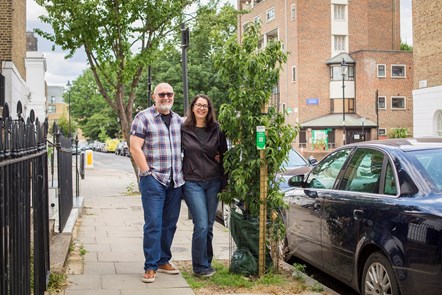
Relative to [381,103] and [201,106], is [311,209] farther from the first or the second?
[381,103]

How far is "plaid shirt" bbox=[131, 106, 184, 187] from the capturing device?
620 centimetres

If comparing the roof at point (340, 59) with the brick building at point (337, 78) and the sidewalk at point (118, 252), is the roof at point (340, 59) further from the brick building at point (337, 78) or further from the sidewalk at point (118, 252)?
the sidewalk at point (118, 252)

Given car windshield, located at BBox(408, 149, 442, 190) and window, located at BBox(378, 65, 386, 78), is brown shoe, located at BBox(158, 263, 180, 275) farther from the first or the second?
window, located at BBox(378, 65, 386, 78)

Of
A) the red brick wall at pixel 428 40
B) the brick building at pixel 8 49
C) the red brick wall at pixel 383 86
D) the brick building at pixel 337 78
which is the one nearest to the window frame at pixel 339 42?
the brick building at pixel 337 78

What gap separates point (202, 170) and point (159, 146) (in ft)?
1.70

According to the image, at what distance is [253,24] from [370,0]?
57.4 meters

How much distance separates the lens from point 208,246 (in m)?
6.57

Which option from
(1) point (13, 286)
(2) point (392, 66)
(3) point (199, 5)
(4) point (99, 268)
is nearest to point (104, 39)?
(3) point (199, 5)

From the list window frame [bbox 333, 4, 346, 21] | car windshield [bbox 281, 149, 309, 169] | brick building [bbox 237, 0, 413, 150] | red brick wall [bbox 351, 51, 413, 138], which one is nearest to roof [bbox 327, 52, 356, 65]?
brick building [bbox 237, 0, 413, 150]

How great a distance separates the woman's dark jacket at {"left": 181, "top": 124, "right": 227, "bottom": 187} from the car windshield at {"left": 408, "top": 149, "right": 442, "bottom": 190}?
209 cm

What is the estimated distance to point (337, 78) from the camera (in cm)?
5762

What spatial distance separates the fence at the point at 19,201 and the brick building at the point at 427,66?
1195 inches

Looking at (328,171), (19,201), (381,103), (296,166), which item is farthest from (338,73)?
(19,201)

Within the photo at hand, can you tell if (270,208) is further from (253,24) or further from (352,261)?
(253,24)
